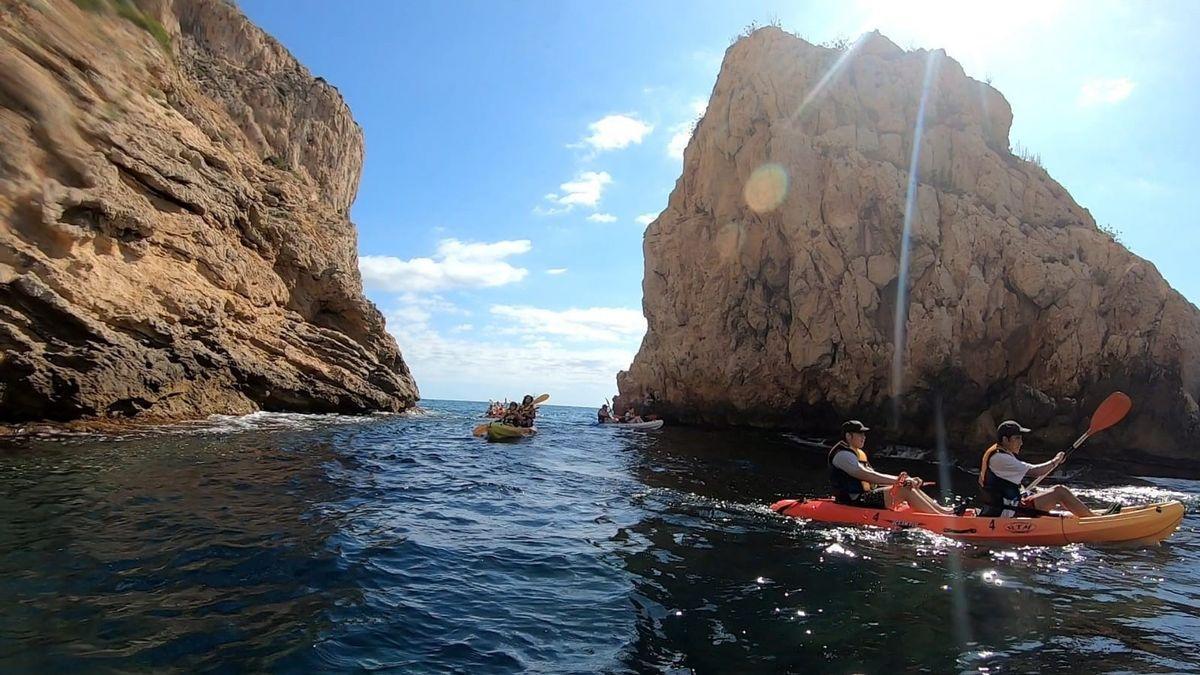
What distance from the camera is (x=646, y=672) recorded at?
4.35 m

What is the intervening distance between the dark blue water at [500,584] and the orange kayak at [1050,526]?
0.32 meters

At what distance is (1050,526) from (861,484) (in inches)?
102

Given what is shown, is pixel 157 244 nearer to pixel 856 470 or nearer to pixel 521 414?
pixel 521 414

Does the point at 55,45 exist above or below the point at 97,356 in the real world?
above

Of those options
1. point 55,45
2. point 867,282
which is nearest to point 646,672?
point 867,282

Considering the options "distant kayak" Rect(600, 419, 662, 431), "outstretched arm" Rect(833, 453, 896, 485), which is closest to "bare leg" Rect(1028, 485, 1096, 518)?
"outstretched arm" Rect(833, 453, 896, 485)

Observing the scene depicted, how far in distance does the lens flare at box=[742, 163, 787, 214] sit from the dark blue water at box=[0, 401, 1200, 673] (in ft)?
60.0

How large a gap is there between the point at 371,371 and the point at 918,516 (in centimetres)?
2319

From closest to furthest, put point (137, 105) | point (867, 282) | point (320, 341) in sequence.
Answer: point (137, 105), point (867, 282), point (320, 341)

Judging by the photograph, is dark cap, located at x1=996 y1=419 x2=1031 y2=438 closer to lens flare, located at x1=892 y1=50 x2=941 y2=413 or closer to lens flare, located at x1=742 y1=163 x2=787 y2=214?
lens flare, located at x1=892 y1=50 x2=941 y2=413

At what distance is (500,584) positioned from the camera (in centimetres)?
600

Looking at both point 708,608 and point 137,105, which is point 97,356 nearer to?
point 137,105

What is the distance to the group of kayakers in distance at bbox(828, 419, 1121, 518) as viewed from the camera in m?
9.53

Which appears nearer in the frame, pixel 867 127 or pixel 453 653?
pixel 453 653
